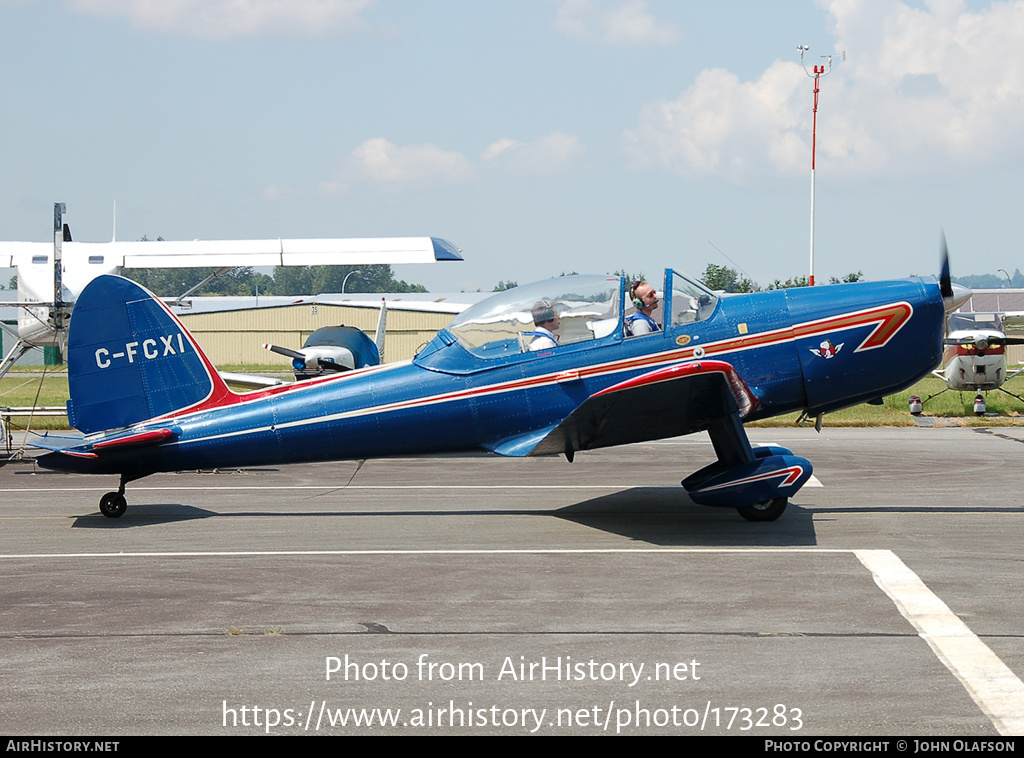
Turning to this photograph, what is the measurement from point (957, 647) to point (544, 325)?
4.74 m

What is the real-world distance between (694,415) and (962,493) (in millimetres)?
4083

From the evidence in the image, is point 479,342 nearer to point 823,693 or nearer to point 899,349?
point 899,349

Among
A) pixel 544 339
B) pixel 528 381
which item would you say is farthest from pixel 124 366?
pixel 544 339

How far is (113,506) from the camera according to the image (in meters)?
9.85

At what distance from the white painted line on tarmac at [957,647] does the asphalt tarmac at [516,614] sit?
23mm

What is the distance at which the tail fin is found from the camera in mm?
9391

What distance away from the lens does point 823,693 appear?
178 inches

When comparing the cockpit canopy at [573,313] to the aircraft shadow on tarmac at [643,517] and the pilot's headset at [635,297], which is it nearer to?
the pilot's headset at [635,297]

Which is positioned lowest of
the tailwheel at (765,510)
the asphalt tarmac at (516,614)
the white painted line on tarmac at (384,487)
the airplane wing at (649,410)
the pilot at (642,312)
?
the asphalt tarmac at (516,614)

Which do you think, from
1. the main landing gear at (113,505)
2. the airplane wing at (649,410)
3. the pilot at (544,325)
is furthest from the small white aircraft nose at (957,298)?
the main landing gear at (113,505)

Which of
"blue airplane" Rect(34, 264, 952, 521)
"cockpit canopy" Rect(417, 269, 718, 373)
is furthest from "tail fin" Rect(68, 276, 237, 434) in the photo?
"cockpit canopy" Rect(417, 269, 718, 373)

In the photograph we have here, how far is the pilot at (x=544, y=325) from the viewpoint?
8.95 metres

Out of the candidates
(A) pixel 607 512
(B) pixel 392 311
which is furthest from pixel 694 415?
(B) pixel 392 311

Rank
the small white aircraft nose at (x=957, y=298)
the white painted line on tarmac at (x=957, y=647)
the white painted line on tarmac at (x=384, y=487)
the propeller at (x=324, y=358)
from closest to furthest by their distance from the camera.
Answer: the white painted line on tarmac at (x=957, y=647), the small white aircraft nose at (x=957, y=298), the white painted line on tarmac at (x=384, y=487), the propeller at (x=324, y=358)
